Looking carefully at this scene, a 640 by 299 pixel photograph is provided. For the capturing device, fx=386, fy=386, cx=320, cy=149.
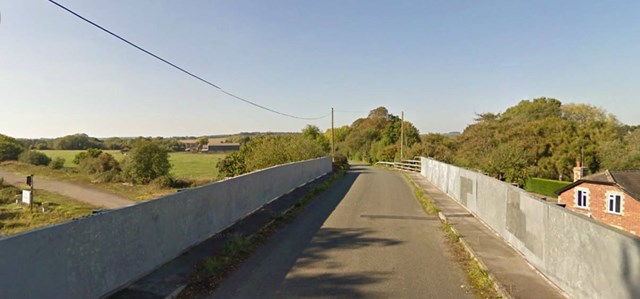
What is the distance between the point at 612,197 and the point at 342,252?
37611mm

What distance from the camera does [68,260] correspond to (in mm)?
4457

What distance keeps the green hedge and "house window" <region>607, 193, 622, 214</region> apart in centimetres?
915

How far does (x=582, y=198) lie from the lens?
38594 mm

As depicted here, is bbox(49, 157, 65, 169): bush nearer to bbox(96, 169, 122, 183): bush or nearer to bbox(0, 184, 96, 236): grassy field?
bbox(96, 169, 122, 183): bush

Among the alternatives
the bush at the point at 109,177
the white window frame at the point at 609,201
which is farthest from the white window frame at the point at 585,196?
the bush at the point at 109,177

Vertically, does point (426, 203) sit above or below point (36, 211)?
above

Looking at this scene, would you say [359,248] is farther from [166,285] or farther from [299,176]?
[299,176]

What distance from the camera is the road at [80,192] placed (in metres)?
40.4

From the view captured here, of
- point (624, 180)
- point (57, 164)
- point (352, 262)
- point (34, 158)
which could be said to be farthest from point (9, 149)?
point (624, 180)

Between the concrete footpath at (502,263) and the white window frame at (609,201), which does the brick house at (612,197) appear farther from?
the concrete footpath at (502,263)

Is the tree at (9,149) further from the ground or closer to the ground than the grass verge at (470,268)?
further from the ground

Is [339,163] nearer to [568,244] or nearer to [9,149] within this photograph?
[568,244]

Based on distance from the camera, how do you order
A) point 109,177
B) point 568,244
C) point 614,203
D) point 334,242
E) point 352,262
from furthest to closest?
point 109,177, point 614,203, point 334,242, point 352,262, point 568,244

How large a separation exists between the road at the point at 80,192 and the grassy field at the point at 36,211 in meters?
1.50
